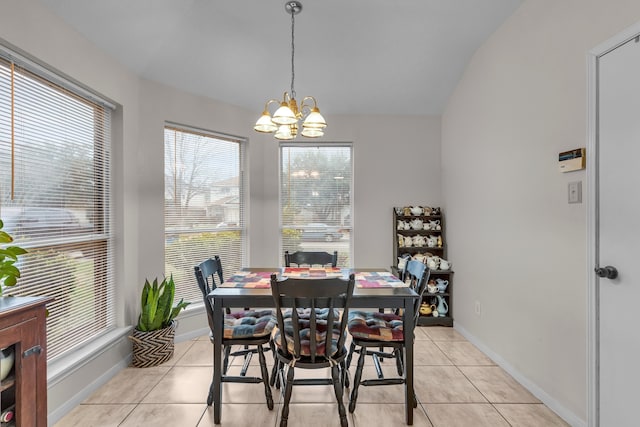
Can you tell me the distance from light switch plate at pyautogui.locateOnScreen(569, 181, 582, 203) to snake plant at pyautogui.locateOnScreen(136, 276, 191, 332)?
9.29 feet

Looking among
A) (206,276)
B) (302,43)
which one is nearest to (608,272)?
(206,276)

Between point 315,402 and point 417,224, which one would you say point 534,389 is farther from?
point 417,224

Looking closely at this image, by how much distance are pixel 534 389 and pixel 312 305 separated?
5.57 feet

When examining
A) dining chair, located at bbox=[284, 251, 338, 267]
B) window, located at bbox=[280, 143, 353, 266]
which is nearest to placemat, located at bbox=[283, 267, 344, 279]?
dining chair, located at bbox=[284, 251, 338, 267]

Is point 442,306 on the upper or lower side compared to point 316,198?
lower

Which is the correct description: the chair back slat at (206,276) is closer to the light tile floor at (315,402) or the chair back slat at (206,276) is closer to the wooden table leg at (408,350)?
the light tile floor at (315,402)

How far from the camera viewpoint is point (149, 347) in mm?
2793

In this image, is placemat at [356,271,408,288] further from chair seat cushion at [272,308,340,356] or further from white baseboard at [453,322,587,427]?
white baseboard at [453,322,587,427]

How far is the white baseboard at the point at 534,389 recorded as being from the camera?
202 centimetres

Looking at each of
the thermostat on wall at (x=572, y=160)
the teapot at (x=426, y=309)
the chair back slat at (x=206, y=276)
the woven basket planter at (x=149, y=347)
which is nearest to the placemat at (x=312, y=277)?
the chair back slat at (x=206, y=276)

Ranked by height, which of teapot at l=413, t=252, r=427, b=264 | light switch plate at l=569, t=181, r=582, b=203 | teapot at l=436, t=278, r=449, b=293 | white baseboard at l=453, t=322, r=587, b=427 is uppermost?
light switch plate at l=569, t=181, r=582, b=203

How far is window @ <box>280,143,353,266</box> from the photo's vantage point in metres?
4.11

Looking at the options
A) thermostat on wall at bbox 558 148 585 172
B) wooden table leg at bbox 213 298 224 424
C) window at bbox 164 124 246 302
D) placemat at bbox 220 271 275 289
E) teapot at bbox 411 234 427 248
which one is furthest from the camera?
teapot at bbox 411 234 427 248

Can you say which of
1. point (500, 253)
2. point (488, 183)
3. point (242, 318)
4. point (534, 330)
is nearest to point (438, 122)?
point (488, 183)
